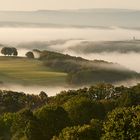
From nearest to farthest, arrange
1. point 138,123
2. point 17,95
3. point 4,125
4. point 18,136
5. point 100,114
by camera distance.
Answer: point 138,123, point 18,136, point 4,125, point 100,114, point 17,95

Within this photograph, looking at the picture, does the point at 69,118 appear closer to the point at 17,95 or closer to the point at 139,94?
the point at 139,94

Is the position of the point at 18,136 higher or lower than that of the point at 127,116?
lower

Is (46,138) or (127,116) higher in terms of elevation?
(127,116)

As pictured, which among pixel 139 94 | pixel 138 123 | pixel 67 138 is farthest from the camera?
pixel 139 94

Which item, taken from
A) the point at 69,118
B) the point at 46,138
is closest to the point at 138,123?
the point at 46,138

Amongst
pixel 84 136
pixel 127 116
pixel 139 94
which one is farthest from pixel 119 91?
pixel 127 116

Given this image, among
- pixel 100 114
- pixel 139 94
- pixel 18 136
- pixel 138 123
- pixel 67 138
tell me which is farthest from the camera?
pixel 139 94

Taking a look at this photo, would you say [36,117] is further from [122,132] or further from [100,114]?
[122,132]

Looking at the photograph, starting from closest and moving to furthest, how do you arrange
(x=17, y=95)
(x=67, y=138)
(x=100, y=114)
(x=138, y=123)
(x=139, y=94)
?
(x=138, y=123) < (x=67, y=138) < (x=100, y=114) < (x=139, y=94) < (x=17, y=95)

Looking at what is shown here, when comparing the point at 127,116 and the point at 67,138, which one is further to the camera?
the point at 67,138

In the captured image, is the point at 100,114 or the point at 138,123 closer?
the point at 138,123
